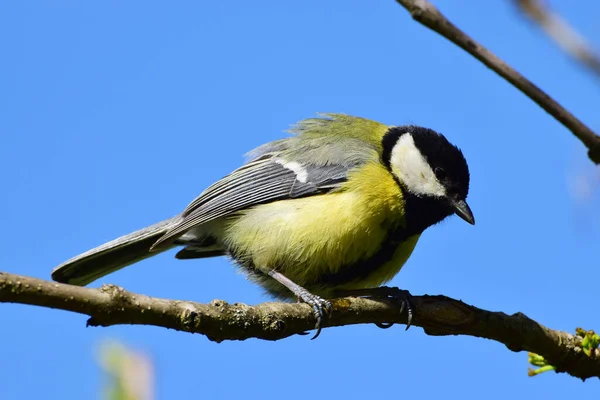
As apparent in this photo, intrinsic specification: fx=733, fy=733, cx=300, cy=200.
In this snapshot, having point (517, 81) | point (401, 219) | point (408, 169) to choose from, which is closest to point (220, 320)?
point (517, 81)

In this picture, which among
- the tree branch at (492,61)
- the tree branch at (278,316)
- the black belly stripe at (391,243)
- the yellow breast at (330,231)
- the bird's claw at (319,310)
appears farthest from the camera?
the black belly stripe at (391,243)

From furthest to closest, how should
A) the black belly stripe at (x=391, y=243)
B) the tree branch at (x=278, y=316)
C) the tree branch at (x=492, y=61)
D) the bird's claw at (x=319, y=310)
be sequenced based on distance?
the black belly stripe at (x=391, y=243)
the bird's claw at (x=319, y=310)
the tree branch at (x=278, y=316)
the tree branch at (x=492, y=61)

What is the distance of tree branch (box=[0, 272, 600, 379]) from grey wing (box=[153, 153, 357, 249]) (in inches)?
40.4

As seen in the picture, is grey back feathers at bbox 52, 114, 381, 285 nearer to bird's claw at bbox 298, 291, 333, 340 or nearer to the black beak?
the black beak

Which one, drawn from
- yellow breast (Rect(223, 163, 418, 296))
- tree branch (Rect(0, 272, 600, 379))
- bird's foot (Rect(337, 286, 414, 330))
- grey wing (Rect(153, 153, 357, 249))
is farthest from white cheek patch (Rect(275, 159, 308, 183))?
tree branch (Rect(0, 272, 600, 379))

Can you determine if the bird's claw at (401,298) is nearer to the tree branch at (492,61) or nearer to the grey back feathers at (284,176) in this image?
the grey back feathers at (284,176)

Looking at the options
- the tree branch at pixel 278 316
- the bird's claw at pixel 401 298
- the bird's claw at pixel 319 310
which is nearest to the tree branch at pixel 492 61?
the tree branch at pixel 278 316

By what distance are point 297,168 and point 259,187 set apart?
0.27 metres

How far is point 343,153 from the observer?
4.61 meters

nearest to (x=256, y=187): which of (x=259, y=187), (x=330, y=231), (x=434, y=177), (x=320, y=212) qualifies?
(x=259, y=187)

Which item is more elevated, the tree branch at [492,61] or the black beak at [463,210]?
the black beak at [463,210]

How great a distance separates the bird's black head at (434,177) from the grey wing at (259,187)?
0.35 metres

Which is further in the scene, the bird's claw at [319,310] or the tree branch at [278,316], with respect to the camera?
the bird's claw at [319,310]

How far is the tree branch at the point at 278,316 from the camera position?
2.10m
